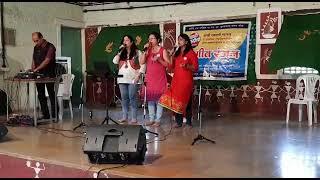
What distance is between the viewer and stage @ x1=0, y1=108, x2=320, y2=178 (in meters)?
3.00

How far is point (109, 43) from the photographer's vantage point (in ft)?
27.2

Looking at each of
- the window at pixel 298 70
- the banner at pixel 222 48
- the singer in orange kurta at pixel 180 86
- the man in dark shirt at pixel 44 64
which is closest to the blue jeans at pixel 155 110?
the singer in orange kurta at pixel 180 86

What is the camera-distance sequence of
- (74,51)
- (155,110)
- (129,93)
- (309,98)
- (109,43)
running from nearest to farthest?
(129,93) < (155,110) < (309,98) < (109,43) < (74,51)

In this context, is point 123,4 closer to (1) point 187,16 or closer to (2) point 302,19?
(1) point 187,16

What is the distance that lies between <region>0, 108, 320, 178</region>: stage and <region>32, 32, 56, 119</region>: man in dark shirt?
641 mm

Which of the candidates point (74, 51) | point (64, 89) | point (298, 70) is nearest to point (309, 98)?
point (298, 70)

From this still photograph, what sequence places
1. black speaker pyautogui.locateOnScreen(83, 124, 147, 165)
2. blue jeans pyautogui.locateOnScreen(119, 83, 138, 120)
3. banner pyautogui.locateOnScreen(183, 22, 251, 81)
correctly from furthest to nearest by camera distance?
1. banner pyautogui.locateOnScreen(183, 22, 251, 81)
2. blue jeans pyautogui.locateOnScreen(119, 83, 138, 120)
3. black speaker pyautogui.locateOnScreen(83, 124, 147, 165)

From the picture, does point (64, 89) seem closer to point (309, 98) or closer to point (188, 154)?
point (188, 154)

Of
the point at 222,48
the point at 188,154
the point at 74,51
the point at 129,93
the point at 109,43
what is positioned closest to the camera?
the point at 188,154

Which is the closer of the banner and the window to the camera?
the window

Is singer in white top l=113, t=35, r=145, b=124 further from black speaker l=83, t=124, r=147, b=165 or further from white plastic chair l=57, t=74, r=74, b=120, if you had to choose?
black speaker l=83, t=124, r=147, b=165

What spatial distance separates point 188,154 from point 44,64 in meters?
2.92

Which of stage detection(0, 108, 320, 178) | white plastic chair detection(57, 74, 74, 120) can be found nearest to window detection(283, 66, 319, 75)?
stage detection(0, 108, 320, 178)

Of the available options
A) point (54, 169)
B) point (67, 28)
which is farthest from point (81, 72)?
point (54, 169)
